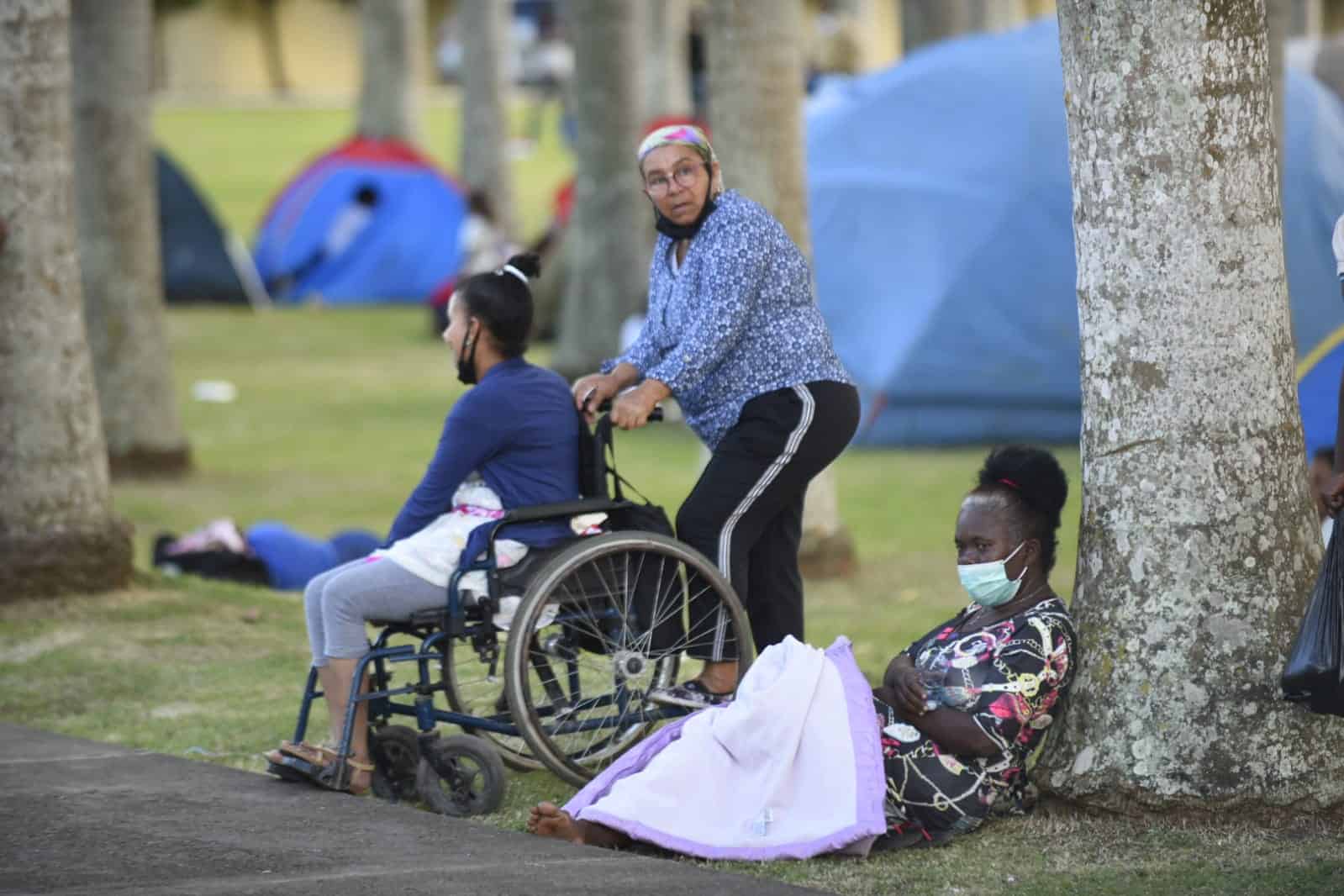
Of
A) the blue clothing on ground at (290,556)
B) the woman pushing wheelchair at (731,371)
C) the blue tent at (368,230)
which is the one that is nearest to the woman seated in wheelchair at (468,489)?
the woman pushing wheelchair at (731,371)

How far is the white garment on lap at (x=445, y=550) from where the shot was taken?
223 inches

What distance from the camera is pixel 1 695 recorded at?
23.9ft

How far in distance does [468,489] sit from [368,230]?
60.8 feet

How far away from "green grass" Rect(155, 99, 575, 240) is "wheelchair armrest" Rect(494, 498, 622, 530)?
21.2 meters

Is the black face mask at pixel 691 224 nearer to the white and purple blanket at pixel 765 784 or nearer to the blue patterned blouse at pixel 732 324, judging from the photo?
the blue patterned blouse at pixel 732 324

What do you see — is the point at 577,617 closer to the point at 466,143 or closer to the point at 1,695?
the point at 1,695

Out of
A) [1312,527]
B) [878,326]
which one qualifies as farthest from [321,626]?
[878,326]

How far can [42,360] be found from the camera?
8492mm

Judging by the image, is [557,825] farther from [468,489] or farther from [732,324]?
[732,324]

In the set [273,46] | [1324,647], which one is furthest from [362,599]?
[273,46]

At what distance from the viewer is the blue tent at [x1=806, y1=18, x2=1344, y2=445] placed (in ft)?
43.3

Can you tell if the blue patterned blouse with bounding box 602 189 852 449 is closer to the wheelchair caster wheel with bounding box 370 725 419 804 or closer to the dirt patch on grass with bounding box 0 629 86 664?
the wheelchair caster wheel with bounding box 370 725 419 804

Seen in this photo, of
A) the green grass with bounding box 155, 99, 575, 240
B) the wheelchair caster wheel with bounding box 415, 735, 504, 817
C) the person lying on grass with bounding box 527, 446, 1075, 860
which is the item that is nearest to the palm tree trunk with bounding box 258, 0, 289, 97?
the green grass with bounding box 155, 99, 575, 240

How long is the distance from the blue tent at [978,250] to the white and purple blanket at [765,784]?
838 centimetres
